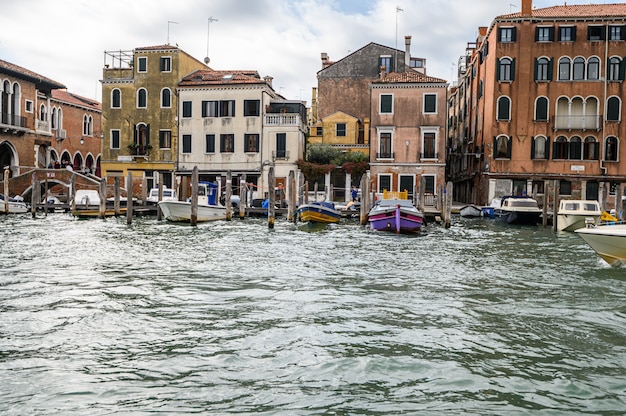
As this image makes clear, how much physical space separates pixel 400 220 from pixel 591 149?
57.5ft

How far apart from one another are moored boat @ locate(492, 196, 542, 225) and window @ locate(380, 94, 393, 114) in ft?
35.3

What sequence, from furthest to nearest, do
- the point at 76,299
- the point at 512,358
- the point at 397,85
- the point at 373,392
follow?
the point at 397,85 < the point at 76,299 < the point at 512,358 < the point at 373,392

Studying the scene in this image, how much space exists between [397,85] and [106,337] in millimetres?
31243

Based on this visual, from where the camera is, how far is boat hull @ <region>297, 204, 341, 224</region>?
24.9 metres

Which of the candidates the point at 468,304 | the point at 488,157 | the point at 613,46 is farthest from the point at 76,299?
the point at 613,46

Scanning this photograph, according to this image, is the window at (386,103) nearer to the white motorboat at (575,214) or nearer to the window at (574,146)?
the window at (574,146)

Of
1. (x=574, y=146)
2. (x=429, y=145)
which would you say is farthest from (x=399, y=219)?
(x=574, y=146)

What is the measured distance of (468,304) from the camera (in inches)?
360

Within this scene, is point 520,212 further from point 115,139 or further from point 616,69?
point 115,139

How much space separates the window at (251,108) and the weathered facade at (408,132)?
689 centimetres

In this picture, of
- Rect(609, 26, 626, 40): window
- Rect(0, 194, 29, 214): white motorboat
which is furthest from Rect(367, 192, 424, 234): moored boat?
Rect(609, 26, 626, 40): window

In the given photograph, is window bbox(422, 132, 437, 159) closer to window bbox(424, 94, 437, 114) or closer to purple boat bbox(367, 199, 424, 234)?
window bbox(424, 94, 437, 114)

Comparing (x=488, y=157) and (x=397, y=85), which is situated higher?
(x=397, y=85)

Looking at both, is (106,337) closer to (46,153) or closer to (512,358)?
(512,358)
